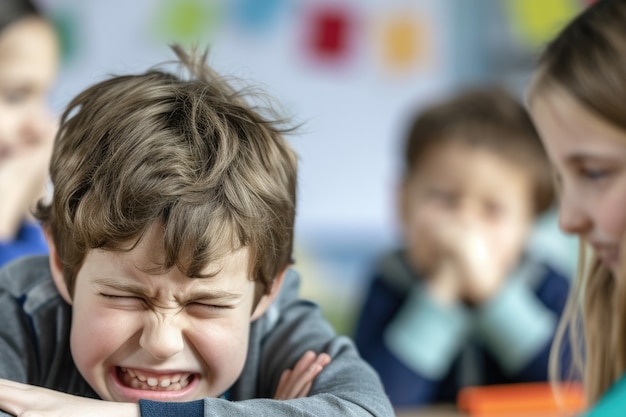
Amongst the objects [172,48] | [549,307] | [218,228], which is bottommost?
[549,307]

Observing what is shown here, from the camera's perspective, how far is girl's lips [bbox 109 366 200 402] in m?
0.68

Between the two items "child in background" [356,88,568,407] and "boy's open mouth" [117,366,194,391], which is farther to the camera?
"child in background" [356,88,568,407]

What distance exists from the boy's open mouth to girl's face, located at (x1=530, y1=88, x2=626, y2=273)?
41cm

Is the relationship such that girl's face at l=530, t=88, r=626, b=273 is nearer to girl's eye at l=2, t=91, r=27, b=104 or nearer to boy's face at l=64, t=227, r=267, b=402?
boy's face at l=64, t=227, r=267, b=402

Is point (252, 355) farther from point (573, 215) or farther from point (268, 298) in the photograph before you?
point (573, 215)

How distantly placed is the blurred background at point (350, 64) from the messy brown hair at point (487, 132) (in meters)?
0.86

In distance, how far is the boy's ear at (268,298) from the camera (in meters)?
0.74

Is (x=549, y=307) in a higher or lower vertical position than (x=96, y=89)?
lower

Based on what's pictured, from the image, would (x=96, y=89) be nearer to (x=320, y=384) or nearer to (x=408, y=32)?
(x=320, y=384)

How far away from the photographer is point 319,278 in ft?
8.93

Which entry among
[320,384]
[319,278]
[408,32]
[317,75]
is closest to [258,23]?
[317,75]

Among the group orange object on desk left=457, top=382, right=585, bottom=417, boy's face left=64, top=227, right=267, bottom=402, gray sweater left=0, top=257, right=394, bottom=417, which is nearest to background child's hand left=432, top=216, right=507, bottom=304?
orange object on desk left=457, top=382, right=585, bottom=417

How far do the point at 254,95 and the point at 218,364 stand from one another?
0.76ft

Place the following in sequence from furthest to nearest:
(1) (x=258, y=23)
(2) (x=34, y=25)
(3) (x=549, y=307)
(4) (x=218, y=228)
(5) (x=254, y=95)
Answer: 1. (1) (x=258, y=23)
2. (3) (x=549, y=307)
3. (2) (x=34, y=25)
4. (5) (x=254, y=95)
5. (4) (x=218, y=228)
